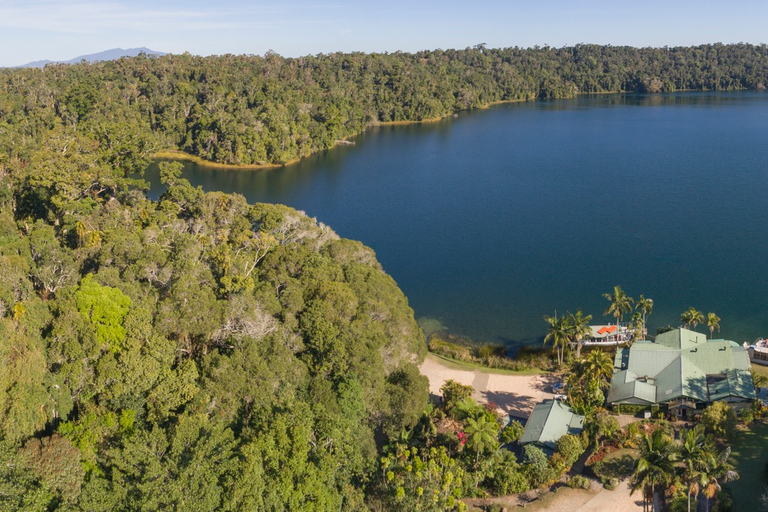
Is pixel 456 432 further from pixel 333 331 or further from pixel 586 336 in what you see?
pixel 586 336

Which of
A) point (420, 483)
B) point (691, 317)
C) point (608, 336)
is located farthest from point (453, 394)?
point (691, 317)

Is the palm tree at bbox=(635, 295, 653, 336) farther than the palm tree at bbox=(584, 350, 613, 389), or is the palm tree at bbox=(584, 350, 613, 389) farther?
the palm tree at bbox=(635, 295, 653, 336)

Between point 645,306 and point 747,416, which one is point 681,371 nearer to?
point 747,416

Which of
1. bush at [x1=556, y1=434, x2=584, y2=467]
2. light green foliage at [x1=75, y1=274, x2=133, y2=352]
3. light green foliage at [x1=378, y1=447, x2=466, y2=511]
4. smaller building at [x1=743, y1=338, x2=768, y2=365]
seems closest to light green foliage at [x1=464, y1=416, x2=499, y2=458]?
light green foliage at [x1=378, y1=447, x2=466, y2=511]

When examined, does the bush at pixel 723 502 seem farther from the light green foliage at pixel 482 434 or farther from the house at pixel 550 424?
the light green foliage at pixel 482 434

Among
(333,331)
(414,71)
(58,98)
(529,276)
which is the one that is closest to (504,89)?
(414,71)

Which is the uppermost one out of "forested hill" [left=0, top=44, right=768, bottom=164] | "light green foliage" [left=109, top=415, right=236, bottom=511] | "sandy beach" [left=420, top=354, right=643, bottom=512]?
"forested hill" [left=0, top=44, right=768, bottom=164]

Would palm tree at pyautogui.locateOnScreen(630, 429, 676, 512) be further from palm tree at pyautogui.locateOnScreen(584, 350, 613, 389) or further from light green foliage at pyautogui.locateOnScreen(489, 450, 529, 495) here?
palm tree at pyautogui.locateOnScreen(584, 350, 613, 389)

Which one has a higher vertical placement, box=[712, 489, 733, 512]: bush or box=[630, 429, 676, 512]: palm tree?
box=[630, 429, 676, 512]: palm tree

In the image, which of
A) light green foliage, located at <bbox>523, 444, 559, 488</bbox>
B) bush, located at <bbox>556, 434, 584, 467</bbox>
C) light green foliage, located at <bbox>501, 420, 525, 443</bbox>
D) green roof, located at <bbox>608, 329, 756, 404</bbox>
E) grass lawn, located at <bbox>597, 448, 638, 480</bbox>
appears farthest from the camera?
green roof, located at <bbox>608, 329, 756, 404</bbox>
